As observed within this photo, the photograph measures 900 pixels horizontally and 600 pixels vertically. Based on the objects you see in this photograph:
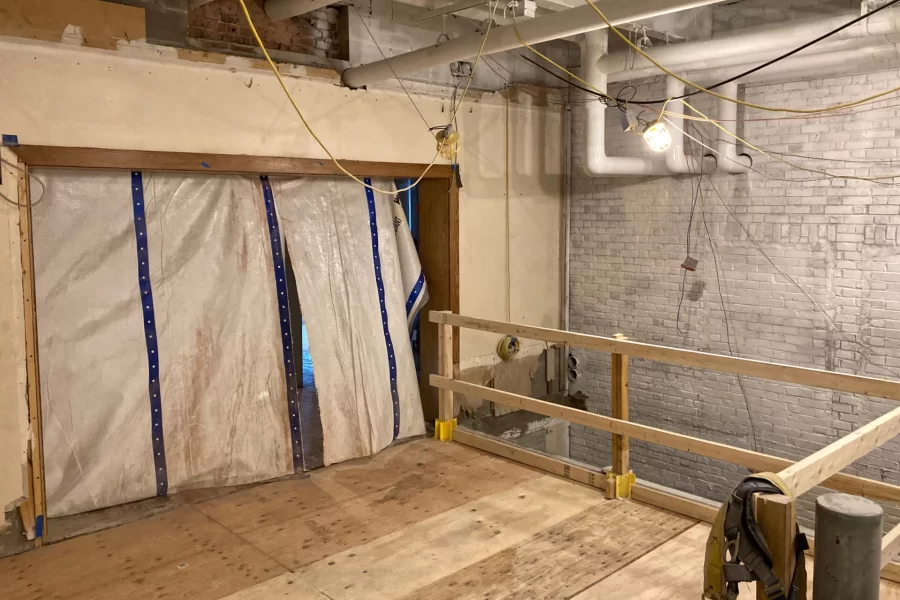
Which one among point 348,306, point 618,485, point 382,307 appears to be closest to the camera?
point 618,485

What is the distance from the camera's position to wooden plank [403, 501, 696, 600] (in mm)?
3256

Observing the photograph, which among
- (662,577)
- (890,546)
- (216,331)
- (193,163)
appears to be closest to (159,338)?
(216,331)

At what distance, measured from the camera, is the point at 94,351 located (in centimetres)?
407

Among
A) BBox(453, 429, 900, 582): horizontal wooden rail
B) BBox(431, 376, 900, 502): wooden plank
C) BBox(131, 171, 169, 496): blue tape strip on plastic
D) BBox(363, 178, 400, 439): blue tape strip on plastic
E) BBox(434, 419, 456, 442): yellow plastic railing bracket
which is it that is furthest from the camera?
BBox(434, 419, 456, 442): yellow plastic railing bracket

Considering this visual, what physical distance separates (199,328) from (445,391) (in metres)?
1.76

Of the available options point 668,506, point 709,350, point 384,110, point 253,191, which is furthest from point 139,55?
point 709,350

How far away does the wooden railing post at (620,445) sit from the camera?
415 cm

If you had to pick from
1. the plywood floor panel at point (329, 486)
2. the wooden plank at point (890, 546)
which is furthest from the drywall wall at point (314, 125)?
the wooden plank at point (890, 546)

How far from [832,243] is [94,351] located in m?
4.82

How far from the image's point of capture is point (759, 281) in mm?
5555

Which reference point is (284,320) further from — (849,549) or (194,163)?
(849,549)

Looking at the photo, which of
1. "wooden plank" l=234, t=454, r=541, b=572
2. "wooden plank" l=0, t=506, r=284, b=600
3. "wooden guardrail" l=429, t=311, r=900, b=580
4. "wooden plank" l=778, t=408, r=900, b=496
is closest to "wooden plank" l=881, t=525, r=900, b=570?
"wooden guardrail" l=429, t=311, r=900, b=580

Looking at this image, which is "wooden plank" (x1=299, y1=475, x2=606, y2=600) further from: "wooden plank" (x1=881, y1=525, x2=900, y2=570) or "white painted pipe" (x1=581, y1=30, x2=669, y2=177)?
"white painted pipe" (x1=581, y1=30, x2=669, y2=177)

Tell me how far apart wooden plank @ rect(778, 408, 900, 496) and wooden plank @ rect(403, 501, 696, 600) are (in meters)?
1.27
